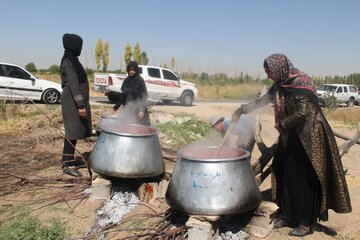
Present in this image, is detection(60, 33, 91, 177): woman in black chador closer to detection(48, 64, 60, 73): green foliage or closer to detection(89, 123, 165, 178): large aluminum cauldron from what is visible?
detection(89, 123, 165, 178): large aluminum cauldron

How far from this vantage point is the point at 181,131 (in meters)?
8.76

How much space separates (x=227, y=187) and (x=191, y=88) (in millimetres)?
15692

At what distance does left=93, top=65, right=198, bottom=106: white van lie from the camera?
16.1 m

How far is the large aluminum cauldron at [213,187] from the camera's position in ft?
10.1

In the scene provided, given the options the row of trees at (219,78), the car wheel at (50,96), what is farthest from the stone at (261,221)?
the row of trees at (219,78)

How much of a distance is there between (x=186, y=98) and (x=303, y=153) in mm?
15082

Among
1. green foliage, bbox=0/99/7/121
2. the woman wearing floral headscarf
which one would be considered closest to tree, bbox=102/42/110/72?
green foliage, bbox=0/99/7/121

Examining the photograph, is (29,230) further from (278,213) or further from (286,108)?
(286,108)

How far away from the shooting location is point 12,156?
623 centimetres

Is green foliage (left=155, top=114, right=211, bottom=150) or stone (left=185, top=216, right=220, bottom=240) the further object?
green foliage (left=155, top=114, right=211, bottom=150)

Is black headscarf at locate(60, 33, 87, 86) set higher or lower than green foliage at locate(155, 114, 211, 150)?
higher

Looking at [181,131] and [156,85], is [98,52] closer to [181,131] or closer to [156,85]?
[156,85]

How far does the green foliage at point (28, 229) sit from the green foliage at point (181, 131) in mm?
3921

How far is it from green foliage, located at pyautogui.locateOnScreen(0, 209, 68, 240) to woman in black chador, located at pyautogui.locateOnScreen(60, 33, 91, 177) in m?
1.19
